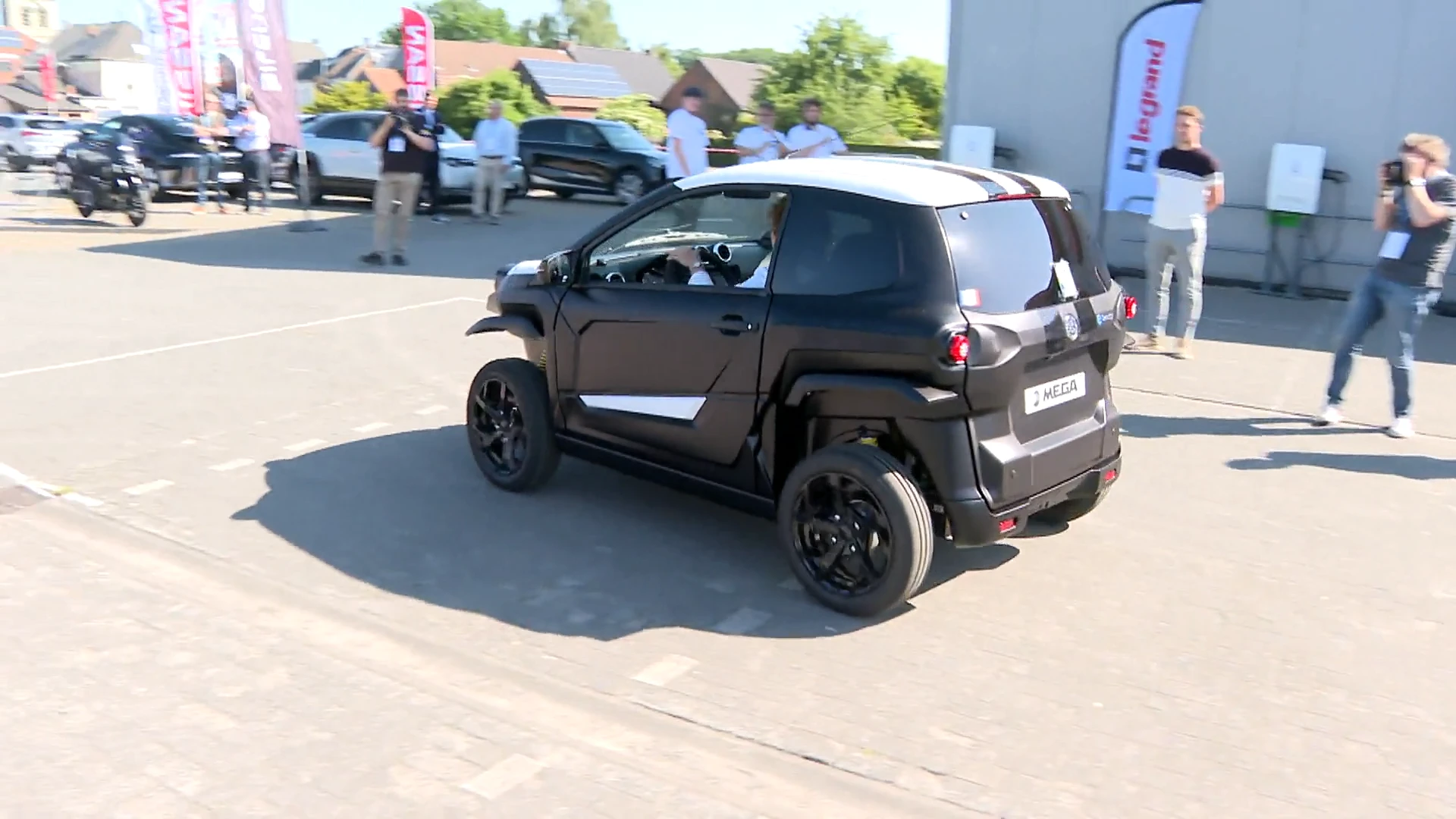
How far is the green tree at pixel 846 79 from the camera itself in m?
49.0

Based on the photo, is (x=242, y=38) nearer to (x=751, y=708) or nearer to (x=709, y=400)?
(x=709, y=400)

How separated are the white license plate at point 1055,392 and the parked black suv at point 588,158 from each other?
17724mm

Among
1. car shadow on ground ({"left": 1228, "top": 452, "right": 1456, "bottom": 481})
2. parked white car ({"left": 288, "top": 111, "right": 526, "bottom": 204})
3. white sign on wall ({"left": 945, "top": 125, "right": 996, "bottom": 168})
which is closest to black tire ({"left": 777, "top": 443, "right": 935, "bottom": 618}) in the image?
car shadow on ground ({"left": 1228, "top": 452, "right": 1456, "bottom": 481})

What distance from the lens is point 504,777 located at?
11.8 ft

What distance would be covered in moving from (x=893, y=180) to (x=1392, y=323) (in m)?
4.19

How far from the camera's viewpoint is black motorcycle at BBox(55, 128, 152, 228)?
57.2ft

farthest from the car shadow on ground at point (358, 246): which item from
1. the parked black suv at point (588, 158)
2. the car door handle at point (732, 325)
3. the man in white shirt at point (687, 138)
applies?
the car door handle at point (732, 325)

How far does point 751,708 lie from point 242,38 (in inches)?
615

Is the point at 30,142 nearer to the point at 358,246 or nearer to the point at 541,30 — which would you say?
the point at 358,246

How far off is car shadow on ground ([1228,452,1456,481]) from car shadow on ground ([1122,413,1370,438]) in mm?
453

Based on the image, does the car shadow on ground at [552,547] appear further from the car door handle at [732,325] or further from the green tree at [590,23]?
the green tree at [590,23]

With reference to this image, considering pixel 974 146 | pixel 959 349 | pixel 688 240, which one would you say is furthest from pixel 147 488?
pixel 974 146

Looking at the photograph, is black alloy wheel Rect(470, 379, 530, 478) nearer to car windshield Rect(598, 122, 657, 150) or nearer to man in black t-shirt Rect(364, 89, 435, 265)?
man in black t-shirt Rect(364, 89, 435, 265)

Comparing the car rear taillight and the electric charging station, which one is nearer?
the car rear taillight
